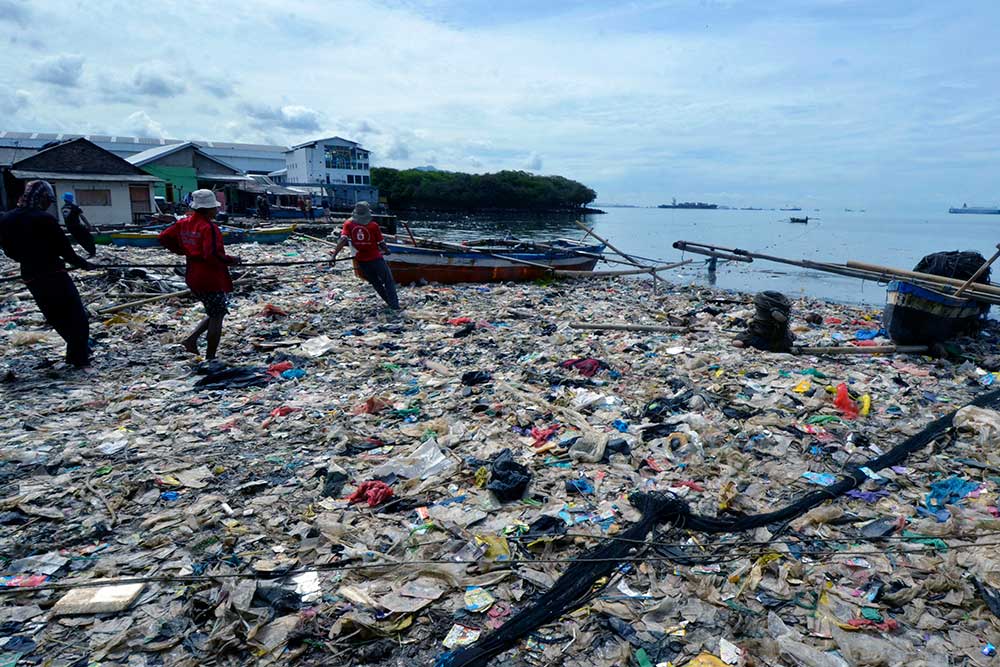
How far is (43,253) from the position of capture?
567 centimetres

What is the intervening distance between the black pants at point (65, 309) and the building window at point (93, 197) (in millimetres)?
21433

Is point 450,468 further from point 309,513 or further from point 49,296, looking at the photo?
point 49,296

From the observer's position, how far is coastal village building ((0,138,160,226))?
22844mm

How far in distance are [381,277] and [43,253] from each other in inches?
182

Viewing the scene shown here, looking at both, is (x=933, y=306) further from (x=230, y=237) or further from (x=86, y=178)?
(x=86, y=178)

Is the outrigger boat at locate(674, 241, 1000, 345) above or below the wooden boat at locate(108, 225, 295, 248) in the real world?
below

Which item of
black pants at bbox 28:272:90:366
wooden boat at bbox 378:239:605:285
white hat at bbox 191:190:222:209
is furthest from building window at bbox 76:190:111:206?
white hat at bbox 191:190:222:209

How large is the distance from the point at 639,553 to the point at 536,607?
747 millimetres

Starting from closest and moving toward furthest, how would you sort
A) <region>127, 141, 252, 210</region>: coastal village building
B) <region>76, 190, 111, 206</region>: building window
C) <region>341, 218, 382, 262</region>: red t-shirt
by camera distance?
<region>341, 218, 382, 262</region>: red t-shirt, <region>76, 190, 111, 206</region>: building window, <region>127, 141, 252, 210</region>: coastal village building

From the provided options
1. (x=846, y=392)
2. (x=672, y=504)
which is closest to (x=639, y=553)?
(x=672, y=504)

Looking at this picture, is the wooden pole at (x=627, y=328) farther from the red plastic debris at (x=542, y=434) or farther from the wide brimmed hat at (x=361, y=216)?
the red plastic debris at (x=542, y=434)

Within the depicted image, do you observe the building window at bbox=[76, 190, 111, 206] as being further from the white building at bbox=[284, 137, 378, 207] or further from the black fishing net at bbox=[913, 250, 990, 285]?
the black fishing net at bbox=[913, 250, 990, 285]

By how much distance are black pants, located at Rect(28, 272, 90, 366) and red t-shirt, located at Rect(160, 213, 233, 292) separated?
100cm

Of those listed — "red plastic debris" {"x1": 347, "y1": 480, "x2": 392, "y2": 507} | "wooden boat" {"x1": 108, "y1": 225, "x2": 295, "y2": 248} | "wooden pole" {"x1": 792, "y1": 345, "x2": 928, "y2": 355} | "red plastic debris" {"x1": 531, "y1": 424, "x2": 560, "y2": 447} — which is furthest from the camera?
"wooden boat" {"x1": 108, "y1": 225, "x2": 295, "y2": 248}
